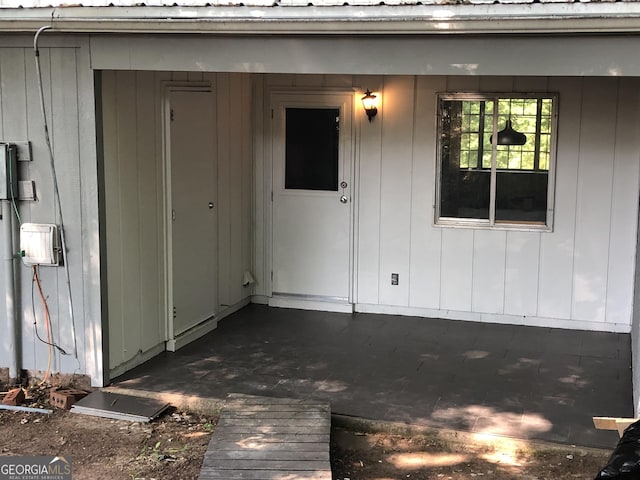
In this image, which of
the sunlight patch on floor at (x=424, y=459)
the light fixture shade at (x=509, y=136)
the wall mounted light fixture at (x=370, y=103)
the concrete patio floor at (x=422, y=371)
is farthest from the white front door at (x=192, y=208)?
the light fixture shade at (x=509, y=136)

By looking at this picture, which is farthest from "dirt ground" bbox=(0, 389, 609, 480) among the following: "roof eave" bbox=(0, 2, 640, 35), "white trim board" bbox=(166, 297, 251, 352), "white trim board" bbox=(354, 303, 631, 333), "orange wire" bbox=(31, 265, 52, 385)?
"white trim board" bbox=(354, 303, 631, 333)

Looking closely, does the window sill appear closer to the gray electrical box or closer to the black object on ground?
the black object on ground

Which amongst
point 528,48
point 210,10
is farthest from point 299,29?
point 528,48

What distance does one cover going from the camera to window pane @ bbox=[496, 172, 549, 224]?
6723mm

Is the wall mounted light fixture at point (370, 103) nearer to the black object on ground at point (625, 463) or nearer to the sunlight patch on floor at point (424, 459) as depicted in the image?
the sunlight patch on floor at point (424, 459)

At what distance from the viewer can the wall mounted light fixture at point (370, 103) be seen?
6906mm

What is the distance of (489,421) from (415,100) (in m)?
3.29

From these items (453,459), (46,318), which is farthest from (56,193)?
(453,459)

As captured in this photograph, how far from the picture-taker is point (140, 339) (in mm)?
5758

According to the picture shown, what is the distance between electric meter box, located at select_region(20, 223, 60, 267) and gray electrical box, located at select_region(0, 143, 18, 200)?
244 millimetres

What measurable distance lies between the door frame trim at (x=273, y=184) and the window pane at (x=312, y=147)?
0.48 feet

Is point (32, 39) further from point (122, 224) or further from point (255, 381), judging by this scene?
point (255, 381)

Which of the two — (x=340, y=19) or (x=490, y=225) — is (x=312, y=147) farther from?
(x=340, y=19)

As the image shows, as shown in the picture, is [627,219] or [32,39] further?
[627,219]
